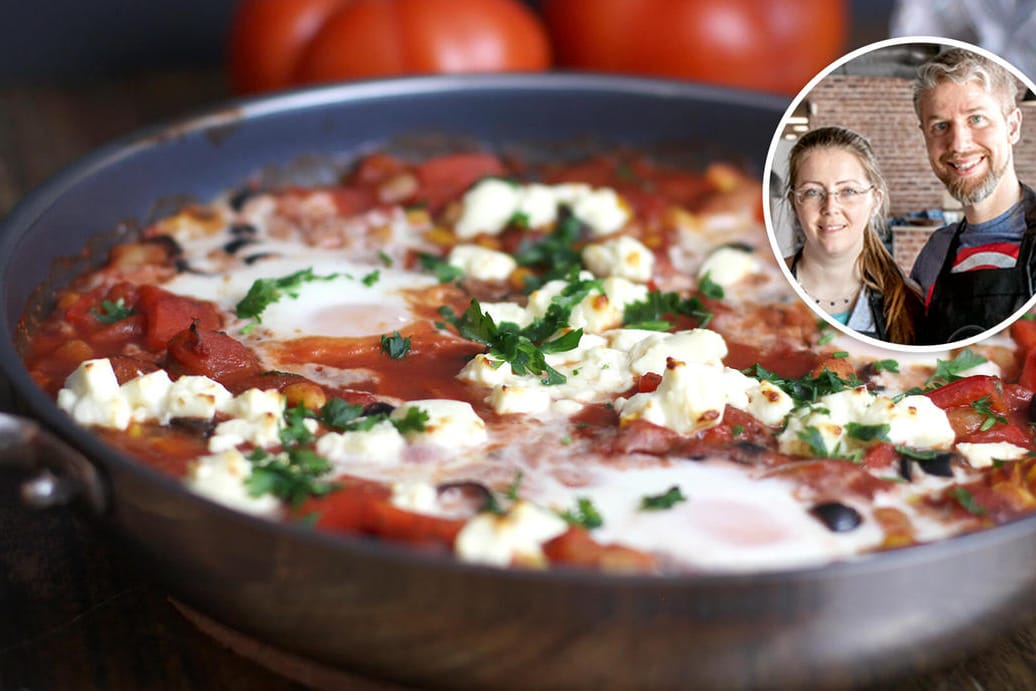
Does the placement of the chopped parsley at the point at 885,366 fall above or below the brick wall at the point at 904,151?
below

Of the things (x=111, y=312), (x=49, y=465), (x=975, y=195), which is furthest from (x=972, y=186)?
(x=111, y=312)

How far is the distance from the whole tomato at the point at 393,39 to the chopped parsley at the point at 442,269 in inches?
61.8

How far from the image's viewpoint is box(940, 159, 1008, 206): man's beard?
8.56 ft

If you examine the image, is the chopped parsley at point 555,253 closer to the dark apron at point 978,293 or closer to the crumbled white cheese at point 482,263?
the crumbled white cheese at point 482,263

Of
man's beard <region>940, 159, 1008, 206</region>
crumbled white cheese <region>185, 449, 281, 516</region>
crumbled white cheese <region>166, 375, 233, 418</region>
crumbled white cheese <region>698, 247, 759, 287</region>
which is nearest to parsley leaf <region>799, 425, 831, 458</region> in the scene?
man's beard <region>940, 159, 1008, 206</region>

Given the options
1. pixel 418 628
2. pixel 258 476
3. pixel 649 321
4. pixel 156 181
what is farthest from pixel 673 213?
pixel 418 628

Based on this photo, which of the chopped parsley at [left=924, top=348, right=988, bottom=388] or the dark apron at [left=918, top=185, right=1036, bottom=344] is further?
the chopped parsley at [left=924, top=348, right=988, bottom=388]

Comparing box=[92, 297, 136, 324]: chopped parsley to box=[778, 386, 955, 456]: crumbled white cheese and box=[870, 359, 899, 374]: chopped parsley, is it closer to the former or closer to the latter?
box=[778, 386, 955, 456]: crumbled white cheese

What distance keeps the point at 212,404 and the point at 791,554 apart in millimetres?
1137

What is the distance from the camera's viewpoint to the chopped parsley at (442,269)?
3.25 meters

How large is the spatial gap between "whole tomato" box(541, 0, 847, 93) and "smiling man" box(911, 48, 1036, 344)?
2.40 meters

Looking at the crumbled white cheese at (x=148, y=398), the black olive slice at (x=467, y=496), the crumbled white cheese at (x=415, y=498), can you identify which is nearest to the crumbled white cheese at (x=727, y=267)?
the black olive slice at (x=467, y=496)

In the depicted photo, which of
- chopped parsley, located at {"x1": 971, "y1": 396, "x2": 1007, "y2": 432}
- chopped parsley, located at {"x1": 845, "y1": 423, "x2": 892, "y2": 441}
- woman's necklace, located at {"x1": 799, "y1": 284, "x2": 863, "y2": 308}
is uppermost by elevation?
woman's necklace, located at {"x1": 799, "y1": 284, "x2": 863, "y2": 308}

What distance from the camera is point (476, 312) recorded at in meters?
2.93
